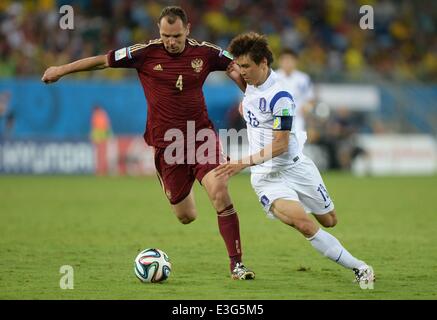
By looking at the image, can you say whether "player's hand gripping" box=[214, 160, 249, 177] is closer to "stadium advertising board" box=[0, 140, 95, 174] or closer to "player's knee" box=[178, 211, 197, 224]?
"player's knee" box=[178, 211, 197, 224]

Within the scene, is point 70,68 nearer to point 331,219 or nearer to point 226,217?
point 226,217

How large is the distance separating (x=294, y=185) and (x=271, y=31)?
2179 centimetres

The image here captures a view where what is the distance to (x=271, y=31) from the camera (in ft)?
96.4

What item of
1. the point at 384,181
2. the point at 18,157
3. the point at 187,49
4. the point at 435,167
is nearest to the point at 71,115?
the point at 18,157

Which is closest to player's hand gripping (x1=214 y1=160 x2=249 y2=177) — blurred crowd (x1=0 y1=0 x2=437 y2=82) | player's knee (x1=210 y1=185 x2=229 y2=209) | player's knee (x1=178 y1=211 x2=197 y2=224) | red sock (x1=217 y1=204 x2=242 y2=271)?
player's knee (x1=210 y1=185 x2=229 y2=209)

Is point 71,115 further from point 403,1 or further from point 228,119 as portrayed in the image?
point 403,1

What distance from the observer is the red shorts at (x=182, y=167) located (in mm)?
8719

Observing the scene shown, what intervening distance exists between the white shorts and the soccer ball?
1.11m

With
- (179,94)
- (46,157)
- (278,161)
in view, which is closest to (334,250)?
(278,161)

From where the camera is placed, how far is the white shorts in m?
8.05

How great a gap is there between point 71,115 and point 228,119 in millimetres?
4754

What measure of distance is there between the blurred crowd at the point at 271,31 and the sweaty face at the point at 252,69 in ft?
56.1

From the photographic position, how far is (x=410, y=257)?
9773mm

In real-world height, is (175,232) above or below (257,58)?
below
